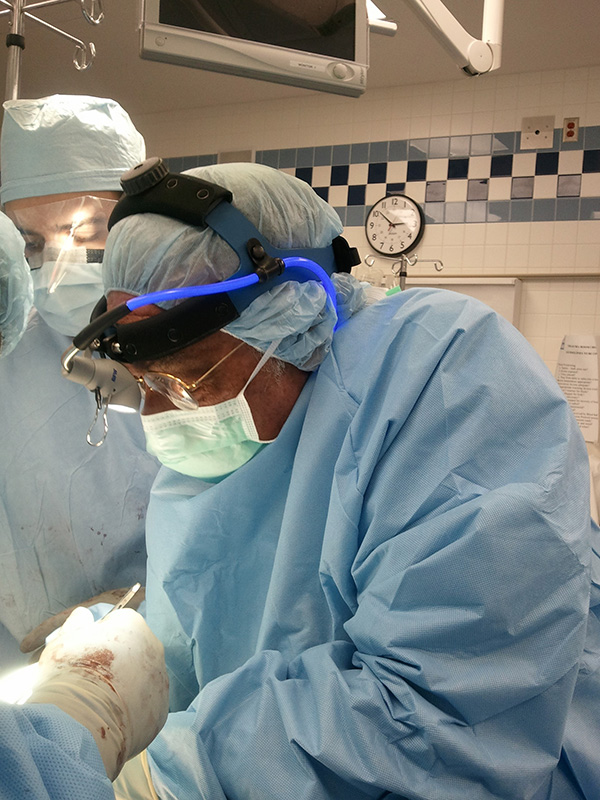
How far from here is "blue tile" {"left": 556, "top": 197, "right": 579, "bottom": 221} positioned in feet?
14.1

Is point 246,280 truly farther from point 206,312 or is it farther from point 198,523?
point 198,523

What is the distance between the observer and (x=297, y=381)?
1208 mm

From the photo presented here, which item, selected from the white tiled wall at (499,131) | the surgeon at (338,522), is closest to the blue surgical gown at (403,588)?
the surgeon at (338,522)

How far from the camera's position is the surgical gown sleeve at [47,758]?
56cm

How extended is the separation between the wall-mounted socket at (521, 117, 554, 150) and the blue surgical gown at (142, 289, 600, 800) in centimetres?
367

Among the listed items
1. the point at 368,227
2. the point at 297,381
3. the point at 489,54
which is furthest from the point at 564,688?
the point at 368,227

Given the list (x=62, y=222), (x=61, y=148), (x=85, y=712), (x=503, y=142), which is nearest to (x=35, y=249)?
(x=62, y=222)

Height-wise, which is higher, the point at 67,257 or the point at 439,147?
the point at 439,147

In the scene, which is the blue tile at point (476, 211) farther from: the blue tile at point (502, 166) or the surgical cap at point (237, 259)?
the surgical cap at point (237, 259)

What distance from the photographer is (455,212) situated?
4.59 metres

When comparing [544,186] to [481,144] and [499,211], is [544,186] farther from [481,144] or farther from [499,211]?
[481,144]

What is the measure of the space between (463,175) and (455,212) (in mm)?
237

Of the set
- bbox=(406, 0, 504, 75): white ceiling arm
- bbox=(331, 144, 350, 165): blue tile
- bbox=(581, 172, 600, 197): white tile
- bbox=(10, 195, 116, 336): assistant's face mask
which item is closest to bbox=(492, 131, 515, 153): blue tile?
bbox=(581, 172, 600, 197): white tile

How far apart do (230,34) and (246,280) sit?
429mm
